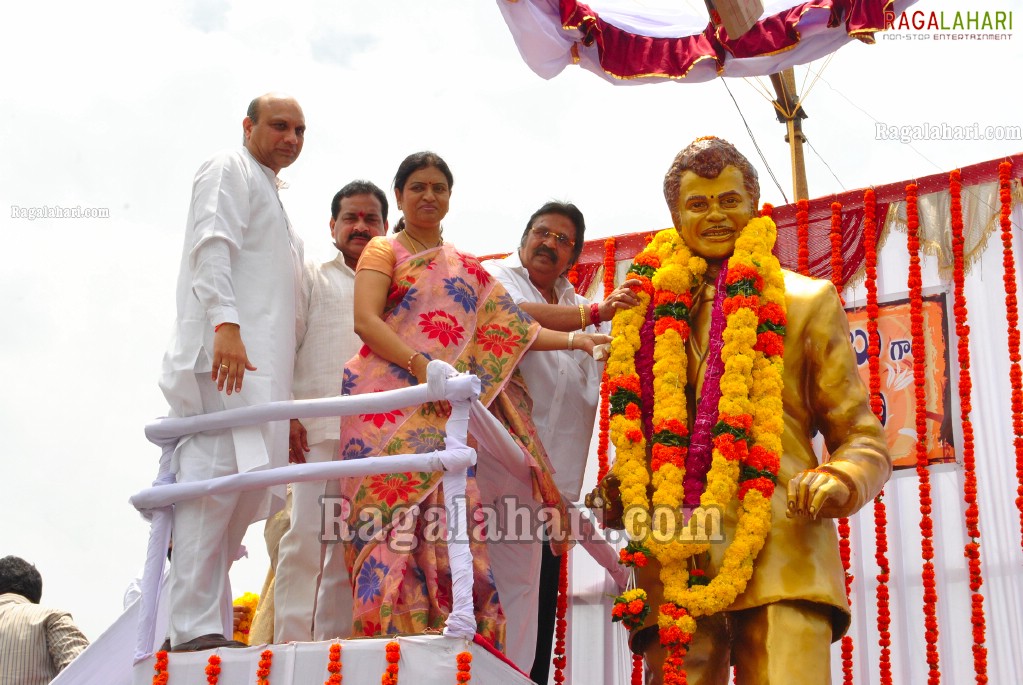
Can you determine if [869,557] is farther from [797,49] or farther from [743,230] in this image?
[797,49]

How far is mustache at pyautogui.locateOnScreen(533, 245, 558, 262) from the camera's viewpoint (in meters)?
5.57

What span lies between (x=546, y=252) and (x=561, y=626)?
74.1 inches

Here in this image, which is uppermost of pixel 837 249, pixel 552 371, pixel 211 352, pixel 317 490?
pixel 837 249

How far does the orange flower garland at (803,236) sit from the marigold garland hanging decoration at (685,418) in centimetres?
162

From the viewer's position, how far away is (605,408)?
6.52 metres

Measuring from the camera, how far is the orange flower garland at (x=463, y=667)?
3801mm

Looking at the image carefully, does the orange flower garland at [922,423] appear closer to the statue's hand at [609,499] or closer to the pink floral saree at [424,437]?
the statue's hand at [609,499]

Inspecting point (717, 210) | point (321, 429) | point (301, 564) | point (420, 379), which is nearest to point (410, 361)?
point (420, 379)

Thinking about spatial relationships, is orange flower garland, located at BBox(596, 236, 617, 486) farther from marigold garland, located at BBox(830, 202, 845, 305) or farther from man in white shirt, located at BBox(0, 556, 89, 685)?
man in white shirt, located at BBox(0, 556, 89, 685)

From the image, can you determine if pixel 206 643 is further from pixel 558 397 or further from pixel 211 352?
pixel 558 397

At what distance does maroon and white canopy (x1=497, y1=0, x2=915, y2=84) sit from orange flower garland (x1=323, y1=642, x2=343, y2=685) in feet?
12.7

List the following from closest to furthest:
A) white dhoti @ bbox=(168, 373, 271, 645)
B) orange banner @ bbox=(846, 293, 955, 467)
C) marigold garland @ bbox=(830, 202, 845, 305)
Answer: white dhoti @ bbox=(168, 373, 271, 645)
orange banner @ bbox=(846, 293, 955, 467)
marigold garland @ bbox=(830, 202, 845, 305)

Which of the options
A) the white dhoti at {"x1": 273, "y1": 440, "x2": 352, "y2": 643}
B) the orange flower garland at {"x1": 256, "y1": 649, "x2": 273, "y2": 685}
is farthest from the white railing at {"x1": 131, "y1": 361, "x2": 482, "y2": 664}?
the white dhoti at {"x1": 273, "y1": 440, "x2": 352, "y2": 643}

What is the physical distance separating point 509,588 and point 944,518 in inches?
83.2
